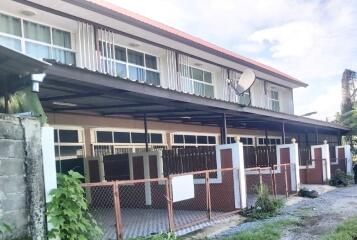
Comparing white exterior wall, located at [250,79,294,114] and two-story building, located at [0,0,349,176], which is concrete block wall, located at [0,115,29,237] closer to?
two-story building, located at [0,0,349,176]

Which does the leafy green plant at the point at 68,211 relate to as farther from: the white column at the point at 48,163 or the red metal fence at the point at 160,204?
the red metal fence at the point at 160,204

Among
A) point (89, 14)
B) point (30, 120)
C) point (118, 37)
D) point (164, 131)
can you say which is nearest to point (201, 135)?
point (164, 131)

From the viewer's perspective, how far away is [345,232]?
916cm

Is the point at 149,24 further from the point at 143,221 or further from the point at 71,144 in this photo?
the point at 143,221

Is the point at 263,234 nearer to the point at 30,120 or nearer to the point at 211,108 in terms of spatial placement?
the point at 211,108

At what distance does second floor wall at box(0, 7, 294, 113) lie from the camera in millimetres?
11734

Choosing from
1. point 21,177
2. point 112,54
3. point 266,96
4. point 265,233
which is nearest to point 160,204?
point 265,233

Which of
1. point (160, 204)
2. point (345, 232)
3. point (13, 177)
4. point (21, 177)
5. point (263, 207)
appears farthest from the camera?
point (160, 204)

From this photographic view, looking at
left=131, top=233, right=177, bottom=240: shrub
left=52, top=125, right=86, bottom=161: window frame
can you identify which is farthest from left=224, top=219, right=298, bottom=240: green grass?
left=52, top=125, right=86, bottom=161: window frame

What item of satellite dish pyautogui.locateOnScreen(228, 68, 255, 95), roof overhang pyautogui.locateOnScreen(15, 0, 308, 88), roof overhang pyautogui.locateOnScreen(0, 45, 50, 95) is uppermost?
roof overhang pyautogui.locateOnScreen(15, 0, 308, 88)

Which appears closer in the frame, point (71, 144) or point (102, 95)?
point (102, 95)

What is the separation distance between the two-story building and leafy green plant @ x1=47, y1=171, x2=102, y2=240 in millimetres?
1886

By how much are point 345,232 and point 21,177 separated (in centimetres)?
674

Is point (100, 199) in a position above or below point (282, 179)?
below
